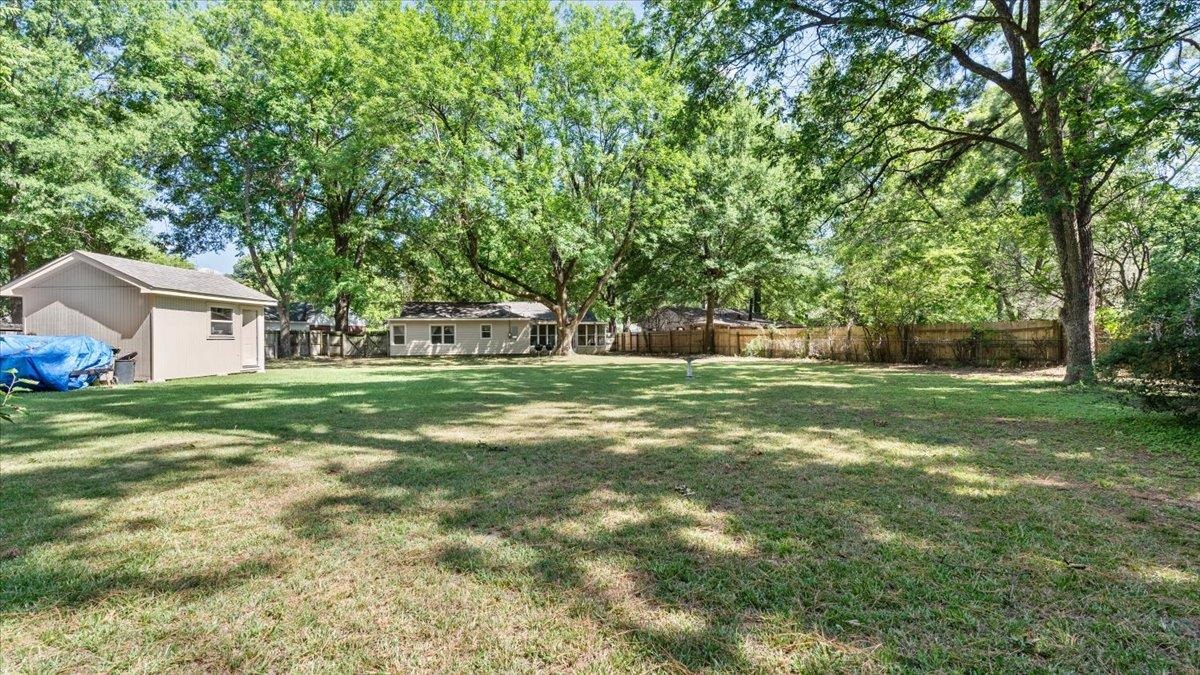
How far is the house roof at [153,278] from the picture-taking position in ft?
43.0

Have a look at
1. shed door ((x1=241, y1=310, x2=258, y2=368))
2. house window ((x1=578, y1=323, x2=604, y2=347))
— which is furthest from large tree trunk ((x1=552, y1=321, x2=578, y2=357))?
shed door ((x1=241, y1=310, x2=258, y2=368))

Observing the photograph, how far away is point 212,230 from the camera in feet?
90.9

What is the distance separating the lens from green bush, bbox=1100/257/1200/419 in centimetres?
550

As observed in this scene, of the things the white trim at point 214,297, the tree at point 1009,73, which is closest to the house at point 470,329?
the white trim at point 214,297

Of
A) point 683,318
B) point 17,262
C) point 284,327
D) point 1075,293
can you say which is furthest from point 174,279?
point 683,318

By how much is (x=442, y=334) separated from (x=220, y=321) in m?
17.4

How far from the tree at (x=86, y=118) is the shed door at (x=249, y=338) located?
916 centimetres

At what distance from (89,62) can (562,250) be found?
74.4 feet

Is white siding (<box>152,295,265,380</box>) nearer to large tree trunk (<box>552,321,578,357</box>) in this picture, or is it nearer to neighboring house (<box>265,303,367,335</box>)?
large tree trunk (<box>552,321,578,357</box>)

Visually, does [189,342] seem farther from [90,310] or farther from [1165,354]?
[1165,354]

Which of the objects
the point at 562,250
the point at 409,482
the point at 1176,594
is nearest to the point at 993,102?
the point at 562,250

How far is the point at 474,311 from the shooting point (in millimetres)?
33906

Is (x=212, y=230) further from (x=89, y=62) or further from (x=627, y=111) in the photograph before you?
(x=627, y=111)

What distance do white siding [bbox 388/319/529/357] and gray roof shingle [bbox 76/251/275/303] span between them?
15447 mm
